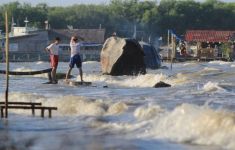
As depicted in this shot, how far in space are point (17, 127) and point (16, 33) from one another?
87074 millimetres

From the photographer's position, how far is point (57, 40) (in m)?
22.0

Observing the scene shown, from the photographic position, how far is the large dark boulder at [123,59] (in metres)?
30.0

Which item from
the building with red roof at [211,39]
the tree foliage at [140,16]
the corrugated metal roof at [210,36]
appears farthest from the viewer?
the tree foliage at [140,16]

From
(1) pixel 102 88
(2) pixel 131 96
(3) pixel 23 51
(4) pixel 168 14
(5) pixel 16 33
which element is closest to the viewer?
(2) pixel 131 96

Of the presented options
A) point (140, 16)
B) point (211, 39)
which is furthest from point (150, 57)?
point (140, 16)

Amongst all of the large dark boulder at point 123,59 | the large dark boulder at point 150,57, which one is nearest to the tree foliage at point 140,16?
the large dark boulder at point 150,57

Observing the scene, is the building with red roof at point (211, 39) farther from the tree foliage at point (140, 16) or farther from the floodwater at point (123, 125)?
the floodwater at point (123, 125)

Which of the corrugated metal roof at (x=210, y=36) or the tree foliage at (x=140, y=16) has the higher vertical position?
the tree foliage at (x=140, y=16)

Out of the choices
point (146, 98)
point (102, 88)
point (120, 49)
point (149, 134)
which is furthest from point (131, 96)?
point (120, 49)

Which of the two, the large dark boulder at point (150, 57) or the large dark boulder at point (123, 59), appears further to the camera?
the large dark boulder at point (150, 57)

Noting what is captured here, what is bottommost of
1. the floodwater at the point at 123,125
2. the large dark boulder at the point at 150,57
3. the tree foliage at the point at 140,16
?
the floodwater at the point at 123,125

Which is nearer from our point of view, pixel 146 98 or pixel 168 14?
pixel 146 98

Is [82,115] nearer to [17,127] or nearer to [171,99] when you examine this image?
[17,127]

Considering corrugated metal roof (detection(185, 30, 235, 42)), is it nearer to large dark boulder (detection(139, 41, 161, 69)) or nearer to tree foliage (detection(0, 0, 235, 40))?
large dark boulder (detection(139, 41, 161, 69))
